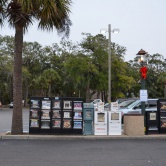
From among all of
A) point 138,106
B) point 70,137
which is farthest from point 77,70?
point 70,137

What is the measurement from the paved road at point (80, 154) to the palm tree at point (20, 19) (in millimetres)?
1953

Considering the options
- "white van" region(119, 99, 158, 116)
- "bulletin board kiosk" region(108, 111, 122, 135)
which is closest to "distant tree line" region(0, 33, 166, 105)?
"white van" region(119, 99, 158, 116)

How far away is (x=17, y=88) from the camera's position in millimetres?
13430

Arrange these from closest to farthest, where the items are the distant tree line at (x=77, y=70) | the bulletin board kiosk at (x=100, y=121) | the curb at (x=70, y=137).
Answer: the curb at (x=70, y=137)
the bulletin board kiosk at (x=100, y=121)
the distant tree line at (x=77, y=70)

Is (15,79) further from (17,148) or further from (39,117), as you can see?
(17,148)

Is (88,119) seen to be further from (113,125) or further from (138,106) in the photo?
(138,106)

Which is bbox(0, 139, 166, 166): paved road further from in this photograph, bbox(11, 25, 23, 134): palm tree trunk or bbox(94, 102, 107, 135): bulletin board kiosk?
bbox(94, 102, 107, 135): bulletin board kiosk

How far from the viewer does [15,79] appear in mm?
13492

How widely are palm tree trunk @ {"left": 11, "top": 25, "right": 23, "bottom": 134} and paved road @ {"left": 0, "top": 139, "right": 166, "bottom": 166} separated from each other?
59.5 inches

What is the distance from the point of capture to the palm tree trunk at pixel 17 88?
43.4 feet

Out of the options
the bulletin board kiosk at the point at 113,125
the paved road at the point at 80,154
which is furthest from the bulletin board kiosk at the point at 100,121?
the paved road at the point at 80,154

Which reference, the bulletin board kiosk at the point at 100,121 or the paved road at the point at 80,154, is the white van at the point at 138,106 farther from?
the paved road at the point at 80,154

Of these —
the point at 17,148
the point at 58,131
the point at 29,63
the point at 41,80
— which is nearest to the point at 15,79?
the point at 58,131

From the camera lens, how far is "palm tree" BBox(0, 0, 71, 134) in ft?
41.5
